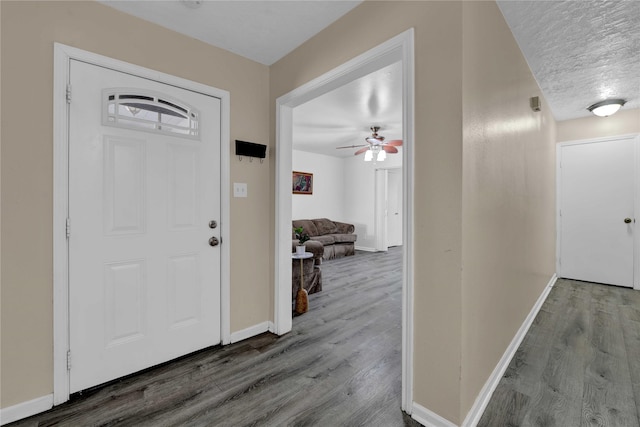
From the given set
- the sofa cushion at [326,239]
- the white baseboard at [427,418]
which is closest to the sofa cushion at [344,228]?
the sofa cushion at [326,239]

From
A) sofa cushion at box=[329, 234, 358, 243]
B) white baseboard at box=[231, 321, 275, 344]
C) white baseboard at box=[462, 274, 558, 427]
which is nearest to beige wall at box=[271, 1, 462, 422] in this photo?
white baseboard at box=[462, 274, 558, 427]

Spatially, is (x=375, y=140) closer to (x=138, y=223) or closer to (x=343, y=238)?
(x=343, y=238)

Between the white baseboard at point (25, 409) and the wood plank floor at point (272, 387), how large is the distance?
34 millimetres

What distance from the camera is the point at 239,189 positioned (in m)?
2.44

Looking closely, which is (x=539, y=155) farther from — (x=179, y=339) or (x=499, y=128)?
(x=179, y=339)

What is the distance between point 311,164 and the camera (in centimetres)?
721

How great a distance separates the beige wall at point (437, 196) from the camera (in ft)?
4.57

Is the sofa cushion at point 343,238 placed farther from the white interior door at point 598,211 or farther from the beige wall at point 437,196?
the beige wall at point 437,196

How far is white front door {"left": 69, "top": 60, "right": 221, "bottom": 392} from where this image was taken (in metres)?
1.76

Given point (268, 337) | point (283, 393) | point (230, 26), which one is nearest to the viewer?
point (283, 393)

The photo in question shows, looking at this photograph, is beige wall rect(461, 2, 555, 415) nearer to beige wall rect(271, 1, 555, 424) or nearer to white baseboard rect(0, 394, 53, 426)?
beige wall rect(271, 1, 555, 424)

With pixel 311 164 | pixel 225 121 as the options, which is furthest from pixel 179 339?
pixel 311 164

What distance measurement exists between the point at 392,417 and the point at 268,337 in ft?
4.21

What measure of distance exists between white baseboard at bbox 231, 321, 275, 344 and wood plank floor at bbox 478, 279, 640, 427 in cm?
174
